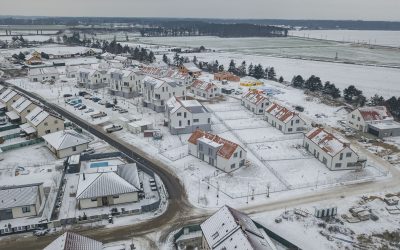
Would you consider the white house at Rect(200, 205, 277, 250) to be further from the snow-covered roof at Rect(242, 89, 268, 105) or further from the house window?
the snow-covered roof at Rect(242, 89, 268, 105)

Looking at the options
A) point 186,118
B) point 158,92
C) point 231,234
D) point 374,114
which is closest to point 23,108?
point 158,92

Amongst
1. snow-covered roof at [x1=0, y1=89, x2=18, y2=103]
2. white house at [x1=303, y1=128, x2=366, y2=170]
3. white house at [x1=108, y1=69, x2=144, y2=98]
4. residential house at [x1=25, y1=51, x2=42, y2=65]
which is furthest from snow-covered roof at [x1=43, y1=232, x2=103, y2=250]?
residential house at [x1=25, y1=51, x2=42, y2=65]

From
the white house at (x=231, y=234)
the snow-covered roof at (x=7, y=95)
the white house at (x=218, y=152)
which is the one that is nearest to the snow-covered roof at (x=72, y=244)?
the white house at (x=231, y=234)

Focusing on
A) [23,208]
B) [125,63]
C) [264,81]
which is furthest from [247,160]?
[125,63]

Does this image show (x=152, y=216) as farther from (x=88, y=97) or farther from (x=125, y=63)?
(x=125, y=63)

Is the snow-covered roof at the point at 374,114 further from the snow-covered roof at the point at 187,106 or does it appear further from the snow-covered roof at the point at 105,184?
the snow-covered roof at the point at 105,184

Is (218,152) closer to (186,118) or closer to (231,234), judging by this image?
(186,118)
